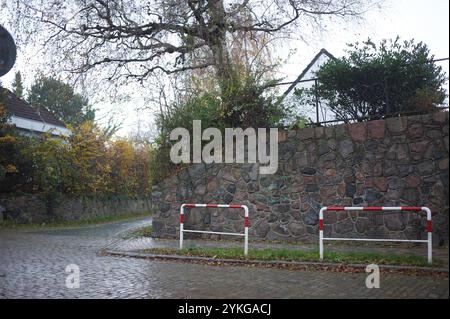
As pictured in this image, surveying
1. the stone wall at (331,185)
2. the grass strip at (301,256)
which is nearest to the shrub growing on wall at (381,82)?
the stone wall at (331,185)

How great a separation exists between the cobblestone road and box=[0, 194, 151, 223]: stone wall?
24.0 feet

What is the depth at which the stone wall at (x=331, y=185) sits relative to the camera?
943cm

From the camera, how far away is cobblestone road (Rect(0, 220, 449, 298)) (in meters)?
6.00

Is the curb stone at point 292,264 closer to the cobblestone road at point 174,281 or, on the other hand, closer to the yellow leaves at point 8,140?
the cobblestone road at point 174,281

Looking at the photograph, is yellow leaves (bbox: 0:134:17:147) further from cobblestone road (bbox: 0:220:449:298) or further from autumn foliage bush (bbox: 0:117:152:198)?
cobblestone road (bbox: 0:220:449:298)

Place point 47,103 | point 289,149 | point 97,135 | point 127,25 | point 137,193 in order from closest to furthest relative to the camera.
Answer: point 289,149 → point 127,25 → point 97,135 → point 137,193 → point 47,103

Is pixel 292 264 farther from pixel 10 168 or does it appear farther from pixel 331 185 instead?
pixel 10 168

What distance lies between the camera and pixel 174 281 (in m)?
6.91

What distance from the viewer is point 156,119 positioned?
43.5ft

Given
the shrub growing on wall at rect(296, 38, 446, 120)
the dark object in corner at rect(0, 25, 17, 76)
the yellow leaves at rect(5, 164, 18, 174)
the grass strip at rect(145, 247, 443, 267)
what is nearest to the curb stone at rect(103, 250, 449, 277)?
the grass strip at rect(145, 247, 443, 267)

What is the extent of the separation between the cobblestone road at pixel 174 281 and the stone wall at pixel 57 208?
24.0 feet
